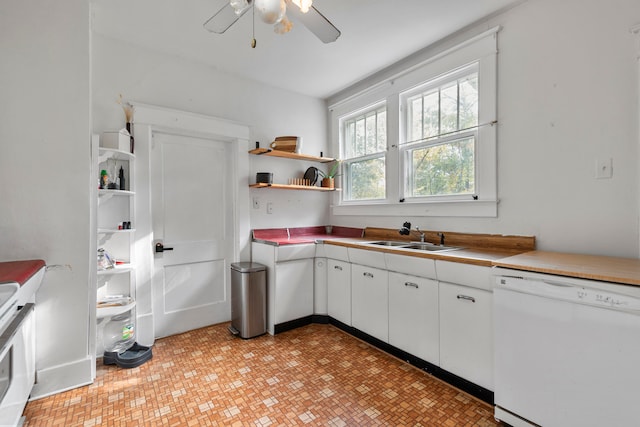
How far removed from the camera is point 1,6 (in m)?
1.87

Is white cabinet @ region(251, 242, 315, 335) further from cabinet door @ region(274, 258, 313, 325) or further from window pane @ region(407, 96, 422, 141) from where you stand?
window pane @ region(407, 96, 422, 141)

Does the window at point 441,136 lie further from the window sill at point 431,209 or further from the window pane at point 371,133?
the window pane at point 371,133

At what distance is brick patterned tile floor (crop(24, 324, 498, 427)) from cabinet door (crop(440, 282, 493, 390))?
0.56 ft

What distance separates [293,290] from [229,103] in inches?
83.3

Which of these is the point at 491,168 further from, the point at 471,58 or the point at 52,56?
the point at 52,56

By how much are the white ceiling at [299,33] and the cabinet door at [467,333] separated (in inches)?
81.4

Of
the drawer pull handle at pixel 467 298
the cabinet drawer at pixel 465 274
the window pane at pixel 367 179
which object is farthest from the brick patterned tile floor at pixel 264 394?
the window pane at pixel 367 179

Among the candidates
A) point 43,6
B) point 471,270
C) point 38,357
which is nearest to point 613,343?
point 471,270

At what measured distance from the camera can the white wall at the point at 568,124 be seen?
179 cm

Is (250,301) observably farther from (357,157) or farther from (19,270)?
(357,157)

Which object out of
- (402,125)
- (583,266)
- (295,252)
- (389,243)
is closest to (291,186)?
(295,252)

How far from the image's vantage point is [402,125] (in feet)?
10.2

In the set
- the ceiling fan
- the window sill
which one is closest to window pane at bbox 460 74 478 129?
the window sill

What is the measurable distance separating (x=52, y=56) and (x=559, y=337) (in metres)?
3.43
